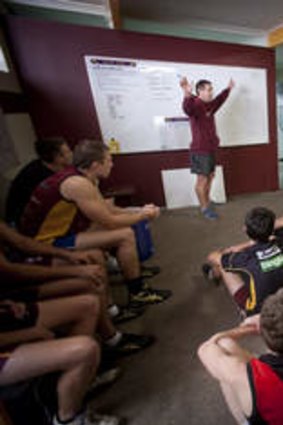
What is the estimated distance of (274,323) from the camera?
651 mm

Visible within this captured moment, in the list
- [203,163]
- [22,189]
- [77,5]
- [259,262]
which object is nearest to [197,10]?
[77,5]

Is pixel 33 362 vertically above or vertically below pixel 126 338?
above

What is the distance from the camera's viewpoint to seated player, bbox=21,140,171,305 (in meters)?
1.50

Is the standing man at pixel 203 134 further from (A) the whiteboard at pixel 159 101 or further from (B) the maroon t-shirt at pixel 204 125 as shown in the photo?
(A) the whiteboard at pixel 159 101

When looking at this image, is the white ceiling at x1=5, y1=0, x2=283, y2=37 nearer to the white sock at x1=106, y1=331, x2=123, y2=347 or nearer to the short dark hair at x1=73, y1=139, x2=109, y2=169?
the short dark hair at x1=73, y1=139, x2=109, y2=169

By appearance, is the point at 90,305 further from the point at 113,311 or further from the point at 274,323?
the point at 274,323

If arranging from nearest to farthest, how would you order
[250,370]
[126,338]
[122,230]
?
1. [250,370]
2. [126,338]
3. [122,230]

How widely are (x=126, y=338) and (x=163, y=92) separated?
2.83 m

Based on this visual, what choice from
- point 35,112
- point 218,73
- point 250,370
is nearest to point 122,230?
point 250,370

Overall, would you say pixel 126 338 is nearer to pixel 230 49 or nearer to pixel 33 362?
pixel 33 362

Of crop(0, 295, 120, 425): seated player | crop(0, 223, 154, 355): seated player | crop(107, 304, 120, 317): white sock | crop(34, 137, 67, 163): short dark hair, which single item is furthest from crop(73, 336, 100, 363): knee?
crop(34, 137, 67, 163): short dark hair

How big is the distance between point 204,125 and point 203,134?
10 cm

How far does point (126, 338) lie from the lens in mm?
1446

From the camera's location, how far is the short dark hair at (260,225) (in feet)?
3.95
